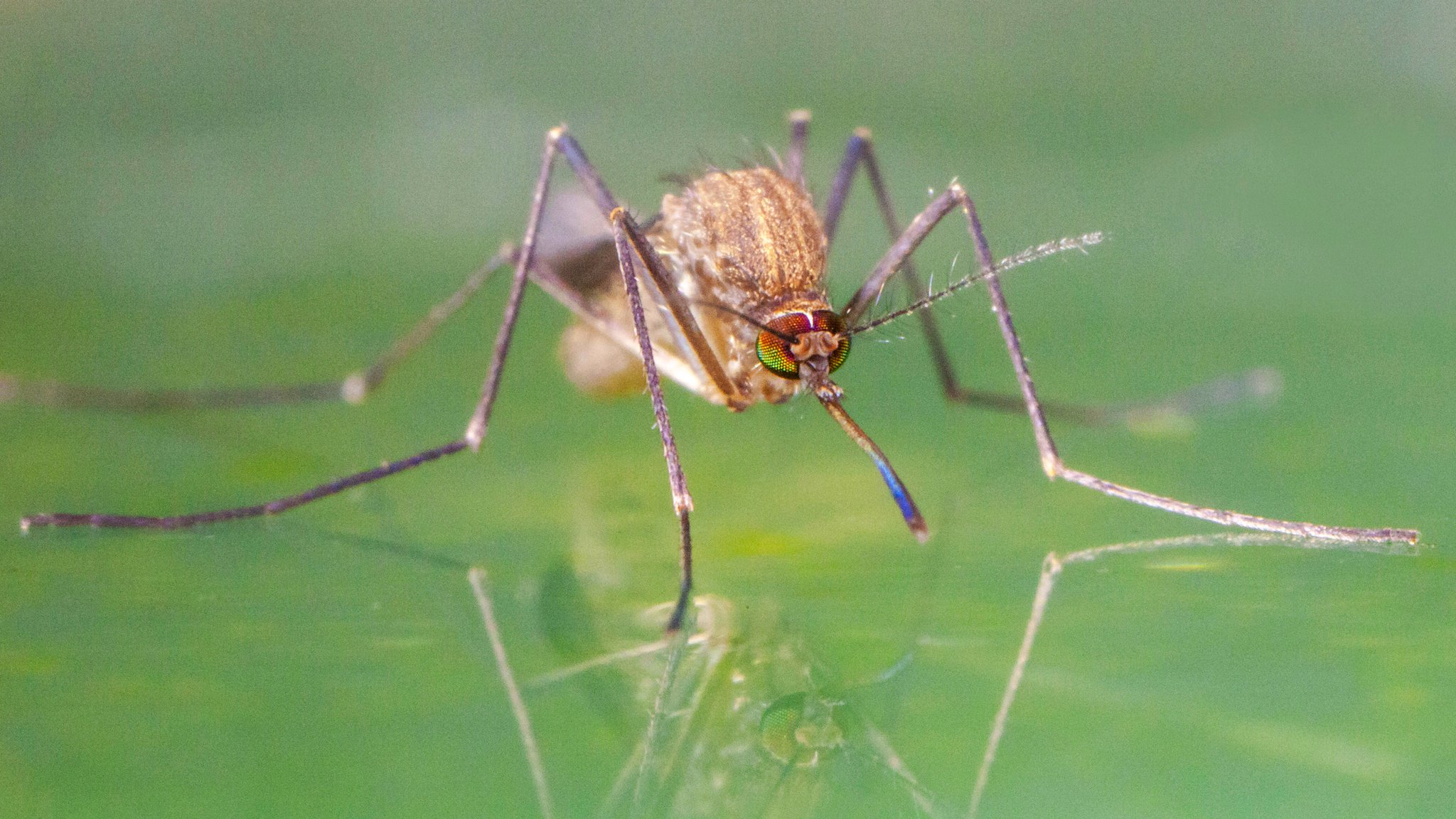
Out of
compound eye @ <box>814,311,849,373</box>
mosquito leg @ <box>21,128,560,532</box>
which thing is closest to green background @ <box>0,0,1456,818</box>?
mosquito leg @ <box>21,128,560,532</box>

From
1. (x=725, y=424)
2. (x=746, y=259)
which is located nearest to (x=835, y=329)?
(x=746, y=259)

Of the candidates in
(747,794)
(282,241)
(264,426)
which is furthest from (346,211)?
(747,794)

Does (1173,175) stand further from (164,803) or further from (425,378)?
(164,803)

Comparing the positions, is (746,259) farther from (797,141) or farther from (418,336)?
(418,336)

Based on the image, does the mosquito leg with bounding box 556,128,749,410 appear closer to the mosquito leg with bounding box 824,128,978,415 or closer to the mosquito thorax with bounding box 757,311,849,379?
the mosquito thorax with bounding box 757,311,849,379

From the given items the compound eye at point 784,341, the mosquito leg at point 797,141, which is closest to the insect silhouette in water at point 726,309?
the compound eye at point 784,341

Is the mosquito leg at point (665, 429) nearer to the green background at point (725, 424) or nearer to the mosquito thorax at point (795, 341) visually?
the green background at point (725, 424)
